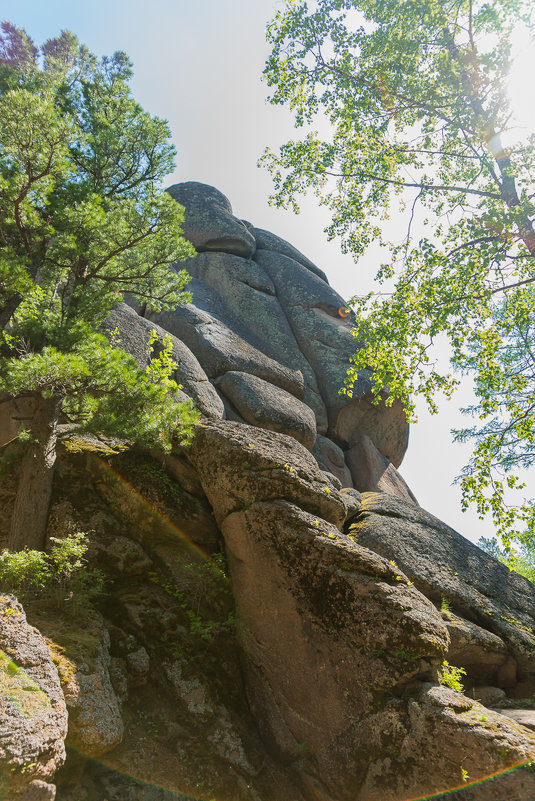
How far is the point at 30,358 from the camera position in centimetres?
755

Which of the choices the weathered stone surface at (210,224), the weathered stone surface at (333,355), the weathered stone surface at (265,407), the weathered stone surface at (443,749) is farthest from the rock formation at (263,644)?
the weathered stone surface at (210,224)

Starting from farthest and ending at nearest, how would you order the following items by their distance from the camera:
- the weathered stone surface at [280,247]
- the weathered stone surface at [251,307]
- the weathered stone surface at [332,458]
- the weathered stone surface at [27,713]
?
the weathered stone surface at [280,247] < the weathered stone surface at [251,307] < the weathered stone surface at [332,458] < the weathered stone surface at [27,713]

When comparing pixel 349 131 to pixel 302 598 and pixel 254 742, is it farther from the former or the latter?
pixel 254 742

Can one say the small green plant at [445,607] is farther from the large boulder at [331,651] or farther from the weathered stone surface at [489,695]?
the large boulder at [331,651]

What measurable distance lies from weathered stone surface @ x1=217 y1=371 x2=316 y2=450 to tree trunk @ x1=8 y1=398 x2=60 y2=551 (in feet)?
26.4

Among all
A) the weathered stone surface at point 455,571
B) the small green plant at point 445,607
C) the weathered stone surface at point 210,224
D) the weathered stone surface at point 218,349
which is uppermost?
the weathered stone surface at point 210,224

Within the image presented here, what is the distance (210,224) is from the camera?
2528 cm

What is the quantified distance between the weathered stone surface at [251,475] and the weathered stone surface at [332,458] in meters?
10.2

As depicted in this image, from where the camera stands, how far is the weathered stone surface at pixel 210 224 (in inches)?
989

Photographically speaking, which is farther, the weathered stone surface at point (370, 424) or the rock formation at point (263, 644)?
the weathered stone surface at point (370, 424)

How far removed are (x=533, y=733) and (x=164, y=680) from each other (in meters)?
5.03

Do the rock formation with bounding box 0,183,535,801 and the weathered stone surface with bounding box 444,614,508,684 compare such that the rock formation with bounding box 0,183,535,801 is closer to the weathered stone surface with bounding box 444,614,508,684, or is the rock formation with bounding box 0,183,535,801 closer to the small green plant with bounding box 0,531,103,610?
the weathered stone surface with bounding box 444,614,508,684

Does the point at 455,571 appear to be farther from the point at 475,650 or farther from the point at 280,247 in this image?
the point at 280,247

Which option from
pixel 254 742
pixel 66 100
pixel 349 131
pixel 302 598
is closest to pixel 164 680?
pixel 254 742
